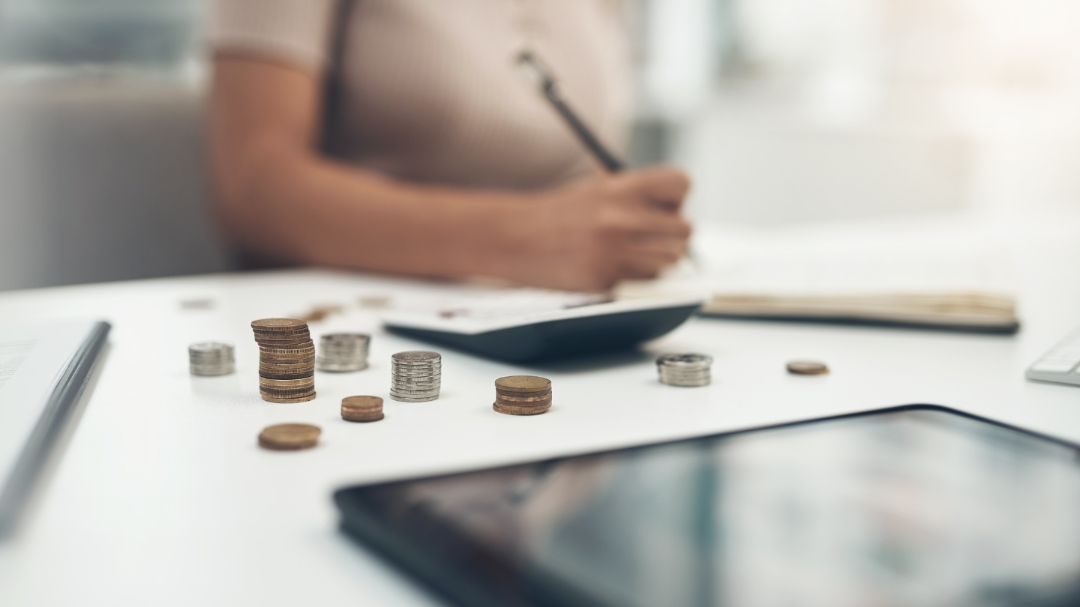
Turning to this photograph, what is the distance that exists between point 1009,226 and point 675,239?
2.77 feet

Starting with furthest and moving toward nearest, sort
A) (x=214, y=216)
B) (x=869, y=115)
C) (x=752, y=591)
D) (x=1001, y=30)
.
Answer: (x=869, y=115) < (x=1001, y=30) < (x=214, y=216) < (x=752, y=591)

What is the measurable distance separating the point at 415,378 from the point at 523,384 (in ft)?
0.17

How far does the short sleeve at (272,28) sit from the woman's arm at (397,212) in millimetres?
16

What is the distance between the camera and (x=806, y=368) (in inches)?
18.1

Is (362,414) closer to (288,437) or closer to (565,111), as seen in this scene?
(288,437)

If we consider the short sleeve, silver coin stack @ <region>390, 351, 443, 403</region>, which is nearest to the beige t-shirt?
the short sleeve

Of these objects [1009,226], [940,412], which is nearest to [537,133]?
[1009,226]

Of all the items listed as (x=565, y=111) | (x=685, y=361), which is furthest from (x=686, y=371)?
(x=565, y=111)

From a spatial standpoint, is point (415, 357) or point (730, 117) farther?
point (730, 117)

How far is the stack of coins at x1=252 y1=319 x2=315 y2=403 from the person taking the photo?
0.39 metres

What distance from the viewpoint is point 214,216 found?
3.97 ft

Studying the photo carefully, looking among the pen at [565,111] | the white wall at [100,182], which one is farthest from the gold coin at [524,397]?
the white wall at [100,182]

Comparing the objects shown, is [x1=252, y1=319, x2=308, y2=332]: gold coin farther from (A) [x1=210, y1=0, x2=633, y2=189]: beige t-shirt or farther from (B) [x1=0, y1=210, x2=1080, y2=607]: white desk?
(A) [x1=210, y1=0, x2=633, y2=189]: beige t-shirt

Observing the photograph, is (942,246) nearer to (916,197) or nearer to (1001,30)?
(916,197)
